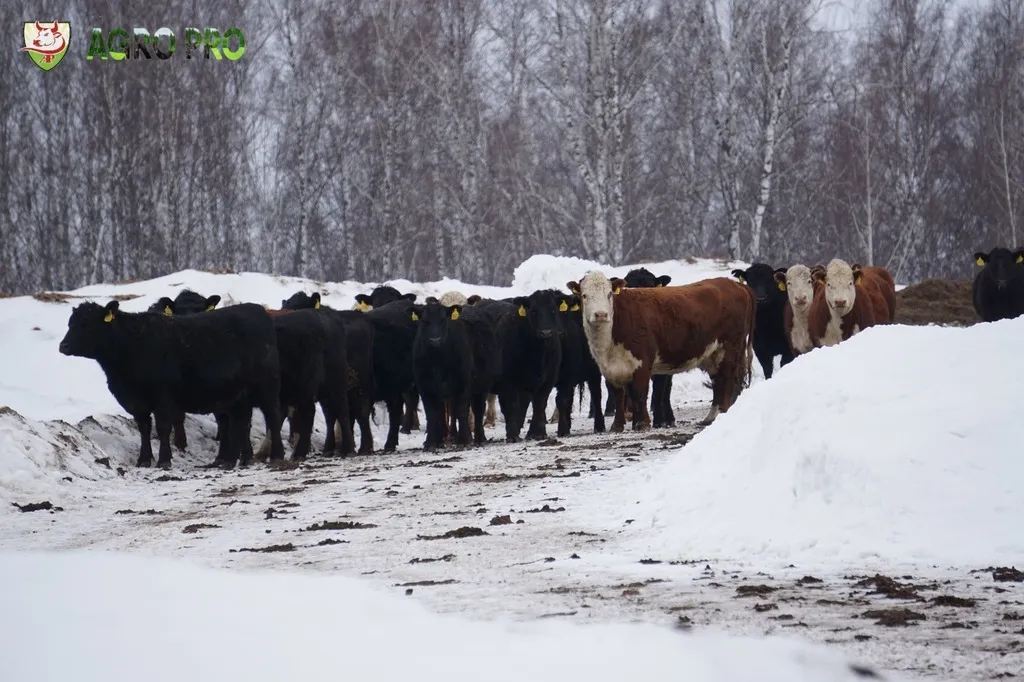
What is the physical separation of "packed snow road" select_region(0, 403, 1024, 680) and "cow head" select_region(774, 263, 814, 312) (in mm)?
6491

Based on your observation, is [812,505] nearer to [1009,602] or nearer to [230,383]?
[1009,602]

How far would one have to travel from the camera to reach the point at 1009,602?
245 inches

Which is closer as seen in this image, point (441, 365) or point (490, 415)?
point (441, 365)

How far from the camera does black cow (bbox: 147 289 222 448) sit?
1733 centimetres

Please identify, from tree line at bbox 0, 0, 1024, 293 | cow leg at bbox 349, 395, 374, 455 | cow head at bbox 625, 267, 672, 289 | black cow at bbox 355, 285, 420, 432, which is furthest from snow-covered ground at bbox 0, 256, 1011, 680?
tree line at bbox 0, 0, 1024, 293

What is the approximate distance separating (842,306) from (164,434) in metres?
9.09

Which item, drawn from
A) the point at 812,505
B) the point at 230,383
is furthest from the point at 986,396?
the point at 230,383

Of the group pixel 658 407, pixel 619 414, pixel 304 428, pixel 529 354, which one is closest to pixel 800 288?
pixel 658 407

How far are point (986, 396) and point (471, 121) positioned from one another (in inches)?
1418

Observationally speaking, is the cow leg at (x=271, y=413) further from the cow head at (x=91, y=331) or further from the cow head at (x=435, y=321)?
the cow head at (x=435, y=321)

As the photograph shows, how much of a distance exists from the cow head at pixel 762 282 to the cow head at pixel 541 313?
5.14 metres

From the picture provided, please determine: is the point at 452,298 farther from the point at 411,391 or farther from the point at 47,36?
the point at 47,36

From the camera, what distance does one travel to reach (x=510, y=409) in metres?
18.6

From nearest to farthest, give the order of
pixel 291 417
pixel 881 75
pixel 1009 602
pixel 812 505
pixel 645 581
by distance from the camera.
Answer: pixel 1009 602
pixel 645 581
pixel 812 505
pixel 291 417
pixel 881 75
